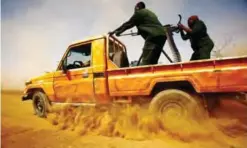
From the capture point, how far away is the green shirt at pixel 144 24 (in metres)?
4.65

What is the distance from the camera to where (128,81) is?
13.8ft

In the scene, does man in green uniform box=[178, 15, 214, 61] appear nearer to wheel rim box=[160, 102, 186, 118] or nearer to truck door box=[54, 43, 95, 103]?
wheel rim box=[160, 102, 186, 118]

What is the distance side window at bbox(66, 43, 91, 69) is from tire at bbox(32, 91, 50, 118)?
0.87 m

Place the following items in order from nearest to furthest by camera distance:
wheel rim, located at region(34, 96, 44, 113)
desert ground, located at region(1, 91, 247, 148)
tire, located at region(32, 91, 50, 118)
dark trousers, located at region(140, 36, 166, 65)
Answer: desert ground, located at region(1, 91, 247, 148), dark trousers, located at region(140, 36, 166, 65), tire, located at region(32, 91, 50, 118), wheel rim, located at region(34, 96, 44, 113)

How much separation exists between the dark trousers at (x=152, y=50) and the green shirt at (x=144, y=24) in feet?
0.31

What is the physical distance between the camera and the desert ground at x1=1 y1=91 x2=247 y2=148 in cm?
364

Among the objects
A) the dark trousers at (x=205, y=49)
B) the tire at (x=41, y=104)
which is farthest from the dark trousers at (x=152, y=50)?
the tire at (x=41, y=104)

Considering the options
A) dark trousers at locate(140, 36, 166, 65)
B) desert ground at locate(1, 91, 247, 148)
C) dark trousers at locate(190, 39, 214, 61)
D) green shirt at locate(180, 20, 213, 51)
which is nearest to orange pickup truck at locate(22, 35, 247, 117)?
desert ground at locate(1, 91, 247, 148)

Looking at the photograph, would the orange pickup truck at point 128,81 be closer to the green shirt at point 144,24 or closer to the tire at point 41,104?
the tire at point 41,104

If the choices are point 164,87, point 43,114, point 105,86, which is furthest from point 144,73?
point 43,114

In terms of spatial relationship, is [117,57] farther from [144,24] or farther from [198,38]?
[198,38]

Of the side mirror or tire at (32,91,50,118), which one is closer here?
the side mirror

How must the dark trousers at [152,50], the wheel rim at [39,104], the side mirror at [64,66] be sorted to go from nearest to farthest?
the dark trousers at [152,50] → the side mirror at [64,66] → the wheel rim at [39,104]

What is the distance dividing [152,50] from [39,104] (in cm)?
265
